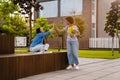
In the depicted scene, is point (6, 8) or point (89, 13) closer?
point (6, 8)

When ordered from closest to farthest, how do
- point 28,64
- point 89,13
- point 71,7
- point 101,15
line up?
point 28,64, point 89,13, point 101,15, point 71,7

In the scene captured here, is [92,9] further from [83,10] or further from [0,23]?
[0,23]

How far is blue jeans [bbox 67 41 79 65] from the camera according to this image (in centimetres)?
997

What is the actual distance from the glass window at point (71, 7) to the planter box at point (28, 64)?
33.0m

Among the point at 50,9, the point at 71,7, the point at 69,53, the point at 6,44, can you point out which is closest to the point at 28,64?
the point at 6,44

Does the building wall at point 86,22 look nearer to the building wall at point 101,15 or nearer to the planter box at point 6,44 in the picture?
the building wall at point 101,15

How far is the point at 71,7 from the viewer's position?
144ft

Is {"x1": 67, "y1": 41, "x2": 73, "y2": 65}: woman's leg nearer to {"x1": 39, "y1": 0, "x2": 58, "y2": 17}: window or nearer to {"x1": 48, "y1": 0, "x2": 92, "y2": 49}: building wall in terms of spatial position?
{"x1": 48, "y1": 0, "x2": 92, "y2": 49}: building wall

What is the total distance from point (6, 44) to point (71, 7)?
35059 millimetres

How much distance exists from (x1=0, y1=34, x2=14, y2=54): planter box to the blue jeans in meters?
1.87

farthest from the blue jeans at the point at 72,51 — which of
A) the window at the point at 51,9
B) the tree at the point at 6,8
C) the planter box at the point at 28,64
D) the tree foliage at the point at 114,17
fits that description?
the window at the point at 51,9

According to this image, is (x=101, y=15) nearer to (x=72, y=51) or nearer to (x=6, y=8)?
(x=6, y=8)

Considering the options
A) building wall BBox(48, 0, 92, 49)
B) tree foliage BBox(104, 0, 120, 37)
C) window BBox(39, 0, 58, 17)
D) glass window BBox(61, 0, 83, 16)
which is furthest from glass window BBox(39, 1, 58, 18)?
tree foliage BBox(104, 0, 120, 37)

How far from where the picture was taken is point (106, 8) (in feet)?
137
